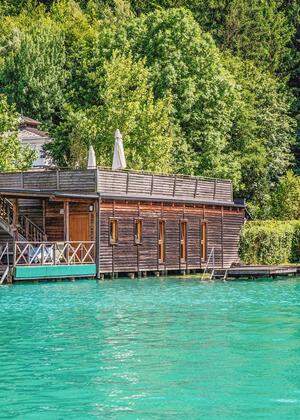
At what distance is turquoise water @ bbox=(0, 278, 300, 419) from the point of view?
19.4m

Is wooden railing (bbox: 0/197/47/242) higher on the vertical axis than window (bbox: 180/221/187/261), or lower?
higher

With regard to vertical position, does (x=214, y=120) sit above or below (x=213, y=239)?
above

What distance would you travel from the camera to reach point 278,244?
58562 millimetres

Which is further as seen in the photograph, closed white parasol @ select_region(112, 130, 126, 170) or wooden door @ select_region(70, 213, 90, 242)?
closed white parasol @ select_region(112, 130, 126, 170)

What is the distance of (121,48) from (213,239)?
19.2m

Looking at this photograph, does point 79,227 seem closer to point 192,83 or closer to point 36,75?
point 192,83

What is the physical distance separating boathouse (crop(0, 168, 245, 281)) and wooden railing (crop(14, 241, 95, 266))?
0.04 metres

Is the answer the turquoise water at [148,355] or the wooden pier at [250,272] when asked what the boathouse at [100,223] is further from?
the turquoise water at [148,355]

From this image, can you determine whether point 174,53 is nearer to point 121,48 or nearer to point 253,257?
point 121,48

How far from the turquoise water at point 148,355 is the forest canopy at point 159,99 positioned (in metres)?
24.7

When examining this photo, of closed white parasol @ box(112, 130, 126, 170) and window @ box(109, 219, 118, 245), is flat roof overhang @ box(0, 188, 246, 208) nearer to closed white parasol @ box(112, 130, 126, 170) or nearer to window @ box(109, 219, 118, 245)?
window @ box(109, 219, 118, 245)

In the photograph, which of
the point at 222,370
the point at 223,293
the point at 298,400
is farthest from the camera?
the point at 223,293

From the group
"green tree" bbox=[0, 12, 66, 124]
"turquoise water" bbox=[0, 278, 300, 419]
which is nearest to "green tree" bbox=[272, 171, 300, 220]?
"green tree" bbox=[0, 12, 66, 124]

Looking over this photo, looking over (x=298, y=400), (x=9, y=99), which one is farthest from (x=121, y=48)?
(x=298, y=400)
